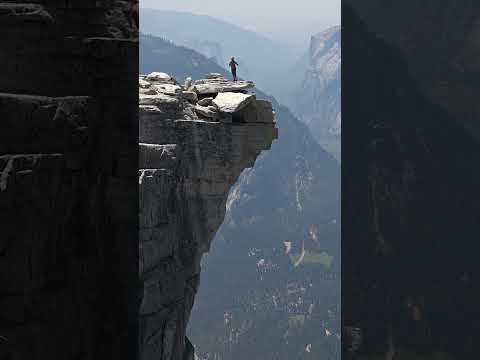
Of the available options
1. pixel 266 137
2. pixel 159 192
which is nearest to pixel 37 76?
pixel 159 192

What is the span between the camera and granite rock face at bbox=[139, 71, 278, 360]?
17.9 meters

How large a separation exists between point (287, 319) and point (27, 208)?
132 metres

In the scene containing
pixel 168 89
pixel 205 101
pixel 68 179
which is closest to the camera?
pixel 68 179

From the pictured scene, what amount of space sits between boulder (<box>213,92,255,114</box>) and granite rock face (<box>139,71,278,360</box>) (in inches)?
5.2

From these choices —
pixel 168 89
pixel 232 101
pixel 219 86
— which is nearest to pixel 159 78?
pixel 168 89

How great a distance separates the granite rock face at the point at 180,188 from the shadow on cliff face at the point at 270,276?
326ft

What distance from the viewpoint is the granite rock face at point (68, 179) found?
356cm

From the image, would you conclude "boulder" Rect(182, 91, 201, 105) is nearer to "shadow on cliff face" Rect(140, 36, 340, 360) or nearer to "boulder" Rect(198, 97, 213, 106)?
"boulder" Rect(198, 97, 213, 106)

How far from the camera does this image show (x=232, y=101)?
66.2ft

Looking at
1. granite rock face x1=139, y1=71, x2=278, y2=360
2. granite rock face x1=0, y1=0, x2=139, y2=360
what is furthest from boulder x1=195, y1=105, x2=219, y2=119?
granite rock face x1=0, y1=0, x2=139, y2=360

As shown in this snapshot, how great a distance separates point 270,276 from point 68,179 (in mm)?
152233
